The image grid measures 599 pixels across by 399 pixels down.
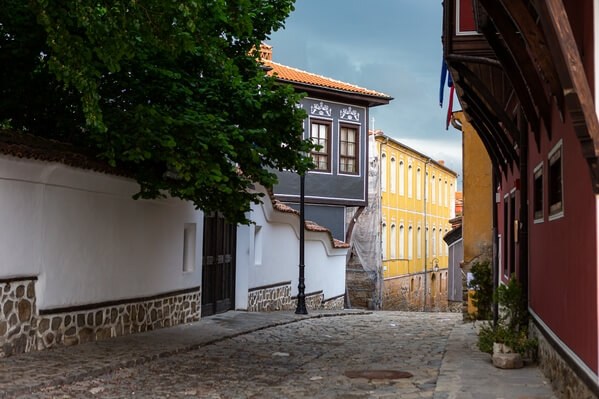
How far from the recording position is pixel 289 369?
930 centimetres

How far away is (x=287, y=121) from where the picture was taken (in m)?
10.6

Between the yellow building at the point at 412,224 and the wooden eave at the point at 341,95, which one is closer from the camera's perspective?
the wooden eave at the point at 341,95

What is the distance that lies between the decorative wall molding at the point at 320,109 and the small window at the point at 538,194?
17.8 metres

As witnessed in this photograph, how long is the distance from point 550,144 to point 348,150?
64.2 ft

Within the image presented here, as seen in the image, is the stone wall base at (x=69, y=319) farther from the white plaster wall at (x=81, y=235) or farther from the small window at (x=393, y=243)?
the small window at (x=393, y=243)

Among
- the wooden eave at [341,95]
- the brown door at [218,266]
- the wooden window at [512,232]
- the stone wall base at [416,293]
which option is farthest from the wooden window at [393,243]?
the wooden window at [512,232]

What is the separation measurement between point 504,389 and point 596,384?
227 cm

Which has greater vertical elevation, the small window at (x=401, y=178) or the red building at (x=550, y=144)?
the small window at (x=401, y=178)

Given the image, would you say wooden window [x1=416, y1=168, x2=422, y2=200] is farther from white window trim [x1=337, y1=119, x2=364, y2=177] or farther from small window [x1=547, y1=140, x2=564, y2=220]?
small window [x1=547, y1=140, x2=564, y2=220]

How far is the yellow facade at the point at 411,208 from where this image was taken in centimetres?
3794

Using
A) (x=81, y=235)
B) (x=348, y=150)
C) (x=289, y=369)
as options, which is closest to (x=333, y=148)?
(x=348, y=150)

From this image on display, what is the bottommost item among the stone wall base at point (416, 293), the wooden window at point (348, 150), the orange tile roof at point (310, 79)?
the stone wall base at point (416, 293)

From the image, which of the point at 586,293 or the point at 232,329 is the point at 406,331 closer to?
the point at 232,329

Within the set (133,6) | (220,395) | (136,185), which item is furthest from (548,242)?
(136,185)
